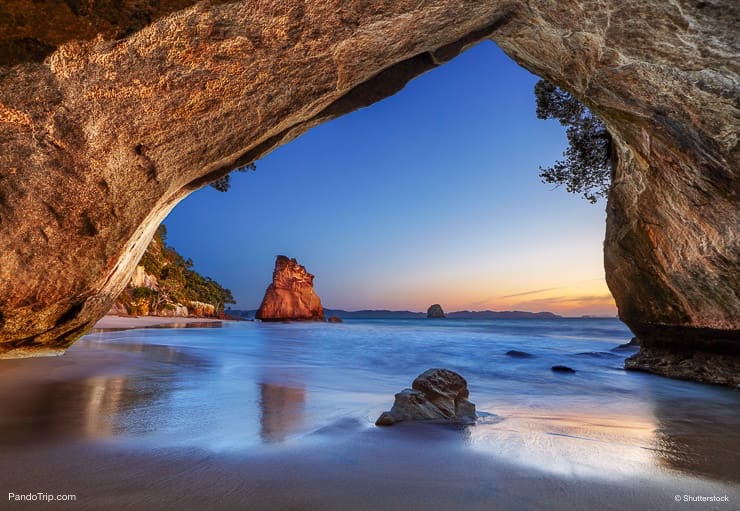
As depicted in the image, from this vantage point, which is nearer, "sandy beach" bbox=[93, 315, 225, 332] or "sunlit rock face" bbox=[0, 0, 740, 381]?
"sunlit rock face" bbox=[0, 0, 740, 381]

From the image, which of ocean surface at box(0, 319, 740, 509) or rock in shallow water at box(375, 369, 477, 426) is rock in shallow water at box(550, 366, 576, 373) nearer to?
ocean surface at box(0, 319, 740, 509)

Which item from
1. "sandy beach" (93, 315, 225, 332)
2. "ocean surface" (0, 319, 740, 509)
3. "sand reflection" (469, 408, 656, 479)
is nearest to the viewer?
"ocean surface" (0, 319, 740, 509)

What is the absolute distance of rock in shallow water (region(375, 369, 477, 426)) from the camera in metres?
3.51

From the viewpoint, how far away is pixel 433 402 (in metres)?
3.68

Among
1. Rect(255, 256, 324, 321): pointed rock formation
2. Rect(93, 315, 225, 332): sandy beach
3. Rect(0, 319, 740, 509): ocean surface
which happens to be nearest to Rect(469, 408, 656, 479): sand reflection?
Rect(0, 319, 740, 509): ocean surface

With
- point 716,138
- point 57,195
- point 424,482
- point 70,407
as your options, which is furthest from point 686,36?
point 70,407

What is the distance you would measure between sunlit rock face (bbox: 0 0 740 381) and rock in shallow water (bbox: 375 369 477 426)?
11.3 ft

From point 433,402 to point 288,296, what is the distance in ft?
219

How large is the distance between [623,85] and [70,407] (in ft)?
23.6

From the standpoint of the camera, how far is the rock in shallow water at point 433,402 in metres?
3.51

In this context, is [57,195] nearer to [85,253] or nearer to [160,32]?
[85,253]

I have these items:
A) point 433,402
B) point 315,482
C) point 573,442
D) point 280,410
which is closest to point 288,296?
point 280,410

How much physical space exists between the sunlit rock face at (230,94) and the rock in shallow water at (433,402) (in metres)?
3.45

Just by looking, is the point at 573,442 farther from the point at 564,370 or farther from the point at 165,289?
the point at 165,289
